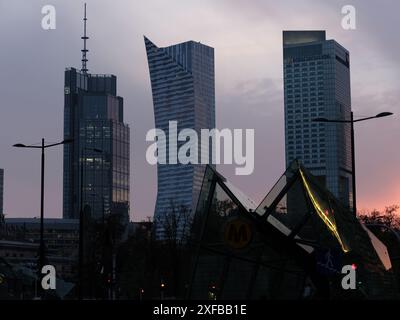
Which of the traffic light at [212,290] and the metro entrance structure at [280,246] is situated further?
the traffic light at [212,290]

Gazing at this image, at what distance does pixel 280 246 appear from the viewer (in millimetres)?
30734

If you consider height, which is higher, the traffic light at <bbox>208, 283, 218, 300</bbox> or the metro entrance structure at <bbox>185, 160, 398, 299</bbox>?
the metro entrance structure at <bbox>185, 160, 398, 299</bbox>

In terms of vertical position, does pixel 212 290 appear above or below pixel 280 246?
below

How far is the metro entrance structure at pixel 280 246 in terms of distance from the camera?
29766 millimetres

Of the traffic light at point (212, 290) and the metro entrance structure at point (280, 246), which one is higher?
the metro entrance structure at point (280, 246)

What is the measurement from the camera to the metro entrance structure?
29.8m

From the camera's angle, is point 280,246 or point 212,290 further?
point 212,290

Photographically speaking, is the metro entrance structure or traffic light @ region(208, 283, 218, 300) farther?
traffic light @ region(208, 283, 218, 300)
